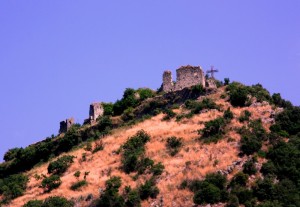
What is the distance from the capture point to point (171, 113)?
68250 mm

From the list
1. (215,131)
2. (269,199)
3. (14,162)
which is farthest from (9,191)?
(269,199)

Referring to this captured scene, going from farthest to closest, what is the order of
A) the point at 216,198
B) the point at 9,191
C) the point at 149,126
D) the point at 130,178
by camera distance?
1. the point at 149,126
2. the point at 9,191
3. the point at 130,178
4. the point at 216,198

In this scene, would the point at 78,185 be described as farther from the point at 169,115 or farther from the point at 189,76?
the point at 189,76

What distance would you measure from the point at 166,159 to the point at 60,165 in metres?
10.3

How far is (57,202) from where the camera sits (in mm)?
56406

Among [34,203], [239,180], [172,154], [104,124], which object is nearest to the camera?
[239,180]

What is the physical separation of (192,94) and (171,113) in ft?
12.8

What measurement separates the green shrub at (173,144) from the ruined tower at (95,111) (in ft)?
47.4

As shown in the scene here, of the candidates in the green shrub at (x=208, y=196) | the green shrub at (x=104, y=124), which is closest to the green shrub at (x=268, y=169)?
the green shrub at (x=208, y=196)

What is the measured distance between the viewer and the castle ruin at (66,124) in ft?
251

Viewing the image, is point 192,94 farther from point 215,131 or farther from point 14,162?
point 14,162

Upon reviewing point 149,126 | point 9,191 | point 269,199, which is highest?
point 149,126

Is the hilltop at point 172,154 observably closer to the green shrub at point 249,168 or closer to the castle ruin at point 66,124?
the green shrub at point 249,168

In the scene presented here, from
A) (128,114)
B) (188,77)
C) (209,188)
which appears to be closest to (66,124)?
(128,114)
